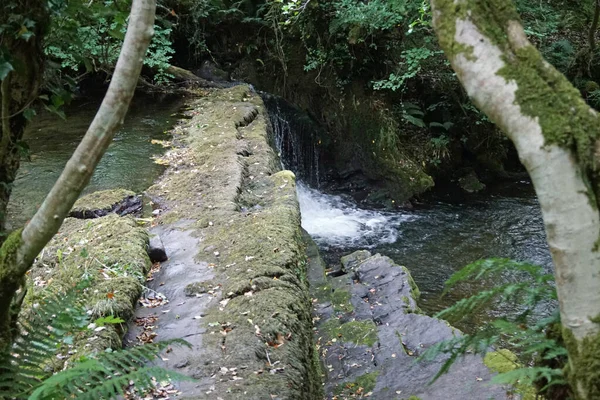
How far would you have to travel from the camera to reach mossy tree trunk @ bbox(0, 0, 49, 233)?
225cm

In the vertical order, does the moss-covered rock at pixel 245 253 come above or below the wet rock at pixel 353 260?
above

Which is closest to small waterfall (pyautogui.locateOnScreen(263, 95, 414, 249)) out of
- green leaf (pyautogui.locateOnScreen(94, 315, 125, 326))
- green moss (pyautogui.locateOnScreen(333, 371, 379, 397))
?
green moss (pyautogui.locateOnScreen(333, 371, 379, 397))

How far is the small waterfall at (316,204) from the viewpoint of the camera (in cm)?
1028

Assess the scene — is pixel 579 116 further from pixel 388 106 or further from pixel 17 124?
pixel 388 106

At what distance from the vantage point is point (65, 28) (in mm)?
2787

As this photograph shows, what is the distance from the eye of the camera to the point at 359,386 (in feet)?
17.6

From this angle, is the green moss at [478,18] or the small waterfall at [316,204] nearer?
the green moss at [478,18]

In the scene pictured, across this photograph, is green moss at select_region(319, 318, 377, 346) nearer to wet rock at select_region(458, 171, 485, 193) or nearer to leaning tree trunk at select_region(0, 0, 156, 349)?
leaning tree trunk at select_region(0, 0, 156, 349)

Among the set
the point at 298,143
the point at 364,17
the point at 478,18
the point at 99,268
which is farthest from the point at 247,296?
the point at 298,143

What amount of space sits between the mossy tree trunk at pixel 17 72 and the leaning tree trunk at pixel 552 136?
1.73m

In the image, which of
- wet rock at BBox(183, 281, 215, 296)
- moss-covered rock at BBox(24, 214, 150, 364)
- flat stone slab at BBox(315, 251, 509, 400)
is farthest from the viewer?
flat stone slab at BBox(315, 251, 509, 400)

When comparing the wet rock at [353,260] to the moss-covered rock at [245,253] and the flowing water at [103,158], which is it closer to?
the moss-covered rock at [245,253]

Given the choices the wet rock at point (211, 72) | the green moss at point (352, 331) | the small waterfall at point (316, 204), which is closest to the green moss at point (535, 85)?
the green moss at point (352, 331)

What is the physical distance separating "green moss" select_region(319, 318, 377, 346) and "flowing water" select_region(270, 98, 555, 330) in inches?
61.5
